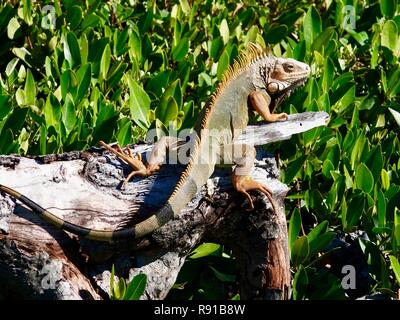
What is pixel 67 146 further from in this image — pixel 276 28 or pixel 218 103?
pixel 276 28

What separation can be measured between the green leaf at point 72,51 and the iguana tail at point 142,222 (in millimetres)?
1880

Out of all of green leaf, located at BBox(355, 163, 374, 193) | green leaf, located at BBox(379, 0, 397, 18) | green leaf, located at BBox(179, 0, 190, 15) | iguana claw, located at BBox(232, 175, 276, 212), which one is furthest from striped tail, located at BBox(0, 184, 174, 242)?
green leaf, located at BBox(379, 0, 397, 18)

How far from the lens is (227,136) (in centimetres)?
490

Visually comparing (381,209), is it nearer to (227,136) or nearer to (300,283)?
(300,283)

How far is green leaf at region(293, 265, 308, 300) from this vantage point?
4727 millimetres

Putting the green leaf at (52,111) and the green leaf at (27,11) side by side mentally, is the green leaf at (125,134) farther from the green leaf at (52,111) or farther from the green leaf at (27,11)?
the green leaf at (27,11)

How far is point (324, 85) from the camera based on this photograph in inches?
230

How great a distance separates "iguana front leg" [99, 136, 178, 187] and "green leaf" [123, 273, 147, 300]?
48cm

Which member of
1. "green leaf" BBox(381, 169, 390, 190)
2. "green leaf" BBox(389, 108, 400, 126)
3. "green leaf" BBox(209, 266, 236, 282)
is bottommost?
"green leaf" BBox(209, 266, 236, 282)

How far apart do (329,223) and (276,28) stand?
208 cm

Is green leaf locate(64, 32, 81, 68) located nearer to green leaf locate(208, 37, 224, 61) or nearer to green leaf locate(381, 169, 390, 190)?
green leaf locate(208, 37, 224, 61)

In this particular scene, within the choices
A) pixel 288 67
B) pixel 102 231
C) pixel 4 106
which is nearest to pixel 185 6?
pixel 288 67
